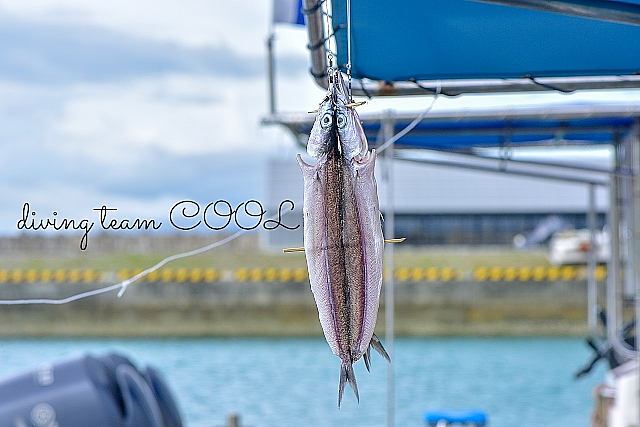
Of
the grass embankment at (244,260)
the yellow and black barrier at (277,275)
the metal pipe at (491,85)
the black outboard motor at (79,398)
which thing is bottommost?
the yellow and black barrier at (277,275)

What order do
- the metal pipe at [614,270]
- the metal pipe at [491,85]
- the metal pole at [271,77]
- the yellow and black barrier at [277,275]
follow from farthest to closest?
1. the yellow and black barrier at [277,275]
2. the metal pipe at [614,270]
3. the metal pole at [271,77]
4. the metal pipe at [491,85]

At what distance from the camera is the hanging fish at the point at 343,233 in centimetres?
137

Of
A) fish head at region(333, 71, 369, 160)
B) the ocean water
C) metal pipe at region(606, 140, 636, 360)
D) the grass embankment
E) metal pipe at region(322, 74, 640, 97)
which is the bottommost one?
the ocean water

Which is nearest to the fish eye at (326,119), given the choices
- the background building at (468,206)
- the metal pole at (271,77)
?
the metal pole at (271,77)

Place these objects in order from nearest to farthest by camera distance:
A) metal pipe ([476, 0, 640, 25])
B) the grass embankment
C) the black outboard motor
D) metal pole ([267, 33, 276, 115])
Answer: metal pipe ([476, 0, 640, 25]) → metal pole ([267, 33, 276, 115]) → the black outboard motor → the grass embankment

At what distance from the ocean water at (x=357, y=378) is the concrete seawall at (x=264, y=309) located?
0.33 metres

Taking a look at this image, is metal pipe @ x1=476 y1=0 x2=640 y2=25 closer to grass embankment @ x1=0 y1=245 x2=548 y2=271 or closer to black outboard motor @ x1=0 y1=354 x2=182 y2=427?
black outboard motor @ x1=0 y1=354 x2=182 y2=427

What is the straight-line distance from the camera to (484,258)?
19672 mm

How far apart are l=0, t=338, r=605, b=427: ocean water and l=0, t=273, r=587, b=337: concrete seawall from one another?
33 centimetres

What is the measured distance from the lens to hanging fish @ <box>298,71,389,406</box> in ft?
4.50

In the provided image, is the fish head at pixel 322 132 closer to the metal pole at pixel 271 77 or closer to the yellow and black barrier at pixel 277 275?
the metal pole at pixel 271 77

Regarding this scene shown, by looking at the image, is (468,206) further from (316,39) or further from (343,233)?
(343,233)

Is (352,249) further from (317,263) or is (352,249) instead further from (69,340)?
(69,340)

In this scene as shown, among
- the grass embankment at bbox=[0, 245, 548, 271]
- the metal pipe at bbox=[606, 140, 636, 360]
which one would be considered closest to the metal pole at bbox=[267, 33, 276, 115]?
the metal pipe at bbox=[606, 140, 636, 360]
